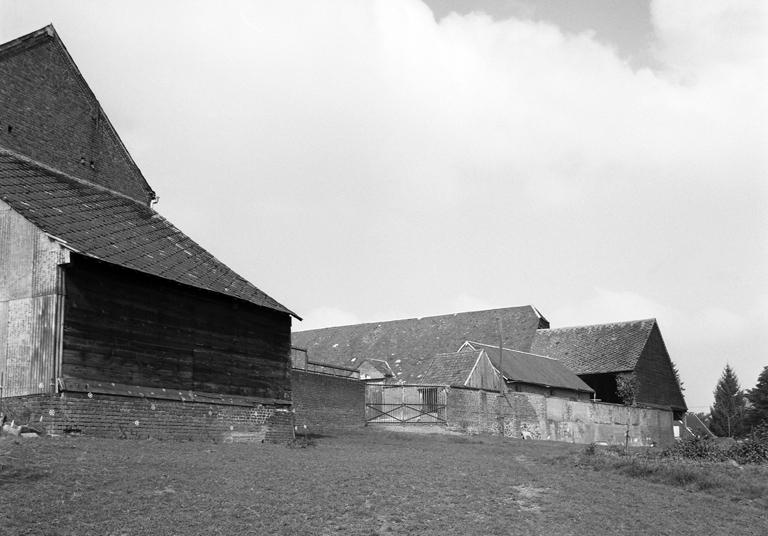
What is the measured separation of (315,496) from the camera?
16141 mm

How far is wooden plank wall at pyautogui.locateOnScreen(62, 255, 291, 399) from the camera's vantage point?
21.1 meters

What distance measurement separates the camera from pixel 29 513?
12.9m

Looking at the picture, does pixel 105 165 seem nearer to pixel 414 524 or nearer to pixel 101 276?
pixel 101 276

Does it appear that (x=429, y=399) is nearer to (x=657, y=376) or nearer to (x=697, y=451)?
(x=697, y=451)

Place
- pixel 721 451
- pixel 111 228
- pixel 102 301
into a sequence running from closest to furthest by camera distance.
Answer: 1. pixel 102 301
2. pixel 111 228
3. pixel 721 451

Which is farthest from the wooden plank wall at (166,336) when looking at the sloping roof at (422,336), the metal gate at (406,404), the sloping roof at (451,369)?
the sloping roof at (422,336)

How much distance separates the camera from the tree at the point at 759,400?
207ft

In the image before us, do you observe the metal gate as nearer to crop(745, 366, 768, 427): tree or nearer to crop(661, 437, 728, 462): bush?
crop(661, 437, 728, 462): bush

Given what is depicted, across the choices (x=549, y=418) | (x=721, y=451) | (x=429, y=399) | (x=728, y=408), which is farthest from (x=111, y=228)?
(x=728, y=408)

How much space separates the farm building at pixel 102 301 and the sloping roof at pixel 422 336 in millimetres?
30928

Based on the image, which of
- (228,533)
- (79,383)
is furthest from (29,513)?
(79,383)

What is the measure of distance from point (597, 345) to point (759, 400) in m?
16.4

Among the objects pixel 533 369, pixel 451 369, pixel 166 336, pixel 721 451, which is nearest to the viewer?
pixel 166 336

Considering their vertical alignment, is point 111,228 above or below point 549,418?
above
